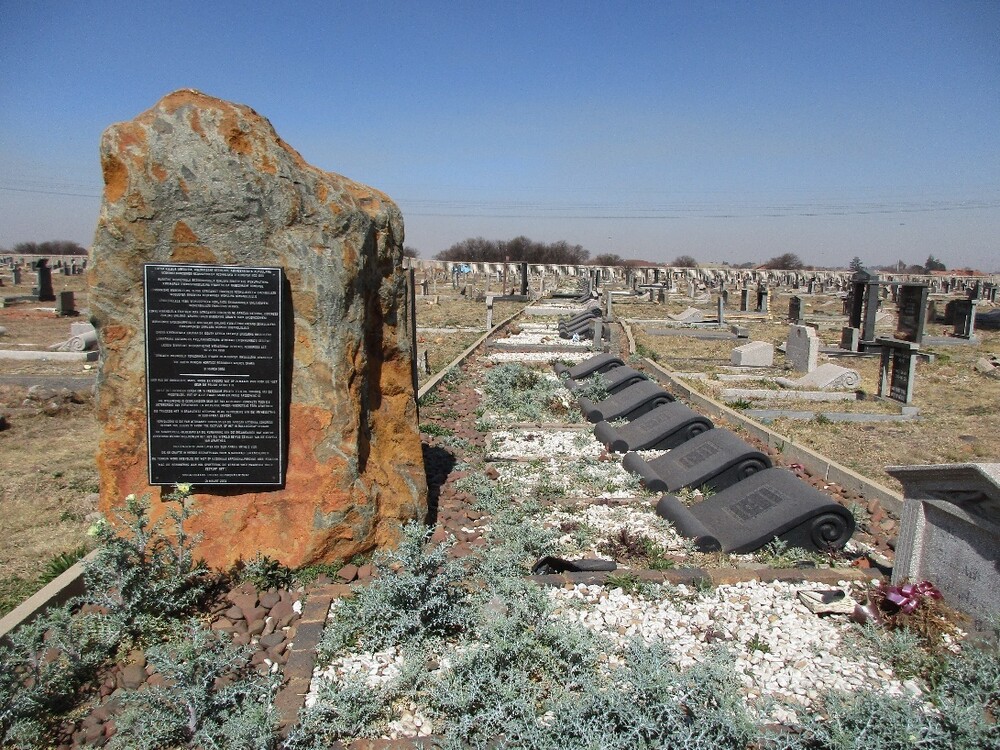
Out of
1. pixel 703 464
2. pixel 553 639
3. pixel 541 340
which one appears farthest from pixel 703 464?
pixel 541 340

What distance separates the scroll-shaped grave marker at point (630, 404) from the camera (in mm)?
9570

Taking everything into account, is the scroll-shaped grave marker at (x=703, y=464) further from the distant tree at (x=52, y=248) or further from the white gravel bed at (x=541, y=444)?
the distant tree at (x=52, y=248)

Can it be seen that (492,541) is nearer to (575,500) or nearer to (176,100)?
(575,500)

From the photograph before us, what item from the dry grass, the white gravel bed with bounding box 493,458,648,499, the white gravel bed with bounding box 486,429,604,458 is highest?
the white gravel bed with bounding box 486,429,604,458

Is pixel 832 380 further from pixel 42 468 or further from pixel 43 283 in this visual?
pixel 43 283

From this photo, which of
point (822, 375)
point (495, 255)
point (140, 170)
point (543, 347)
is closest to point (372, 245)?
point (140, 170)

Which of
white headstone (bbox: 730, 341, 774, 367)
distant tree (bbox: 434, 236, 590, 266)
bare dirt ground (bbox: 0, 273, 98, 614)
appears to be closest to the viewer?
bare dirt ground (bbox: 0, 273, 98, 614)

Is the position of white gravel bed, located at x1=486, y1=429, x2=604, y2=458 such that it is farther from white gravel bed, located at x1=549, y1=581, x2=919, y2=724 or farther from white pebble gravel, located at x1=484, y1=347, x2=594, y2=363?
white pebble gravel, located at x1=484, y1=347, x2=594, y2=363

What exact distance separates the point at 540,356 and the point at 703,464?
9.96m

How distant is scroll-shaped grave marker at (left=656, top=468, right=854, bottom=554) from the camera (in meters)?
5.38

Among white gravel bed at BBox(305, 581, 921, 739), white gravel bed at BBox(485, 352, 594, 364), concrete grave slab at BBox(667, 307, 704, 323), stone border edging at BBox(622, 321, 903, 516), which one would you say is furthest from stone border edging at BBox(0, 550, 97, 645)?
concrete grave slab at BBox(667, 307, 704, 323)

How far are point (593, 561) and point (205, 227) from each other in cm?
365

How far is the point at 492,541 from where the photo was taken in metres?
5.48

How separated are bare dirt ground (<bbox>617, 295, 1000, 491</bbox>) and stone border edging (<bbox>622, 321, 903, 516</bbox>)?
1.66 ft
